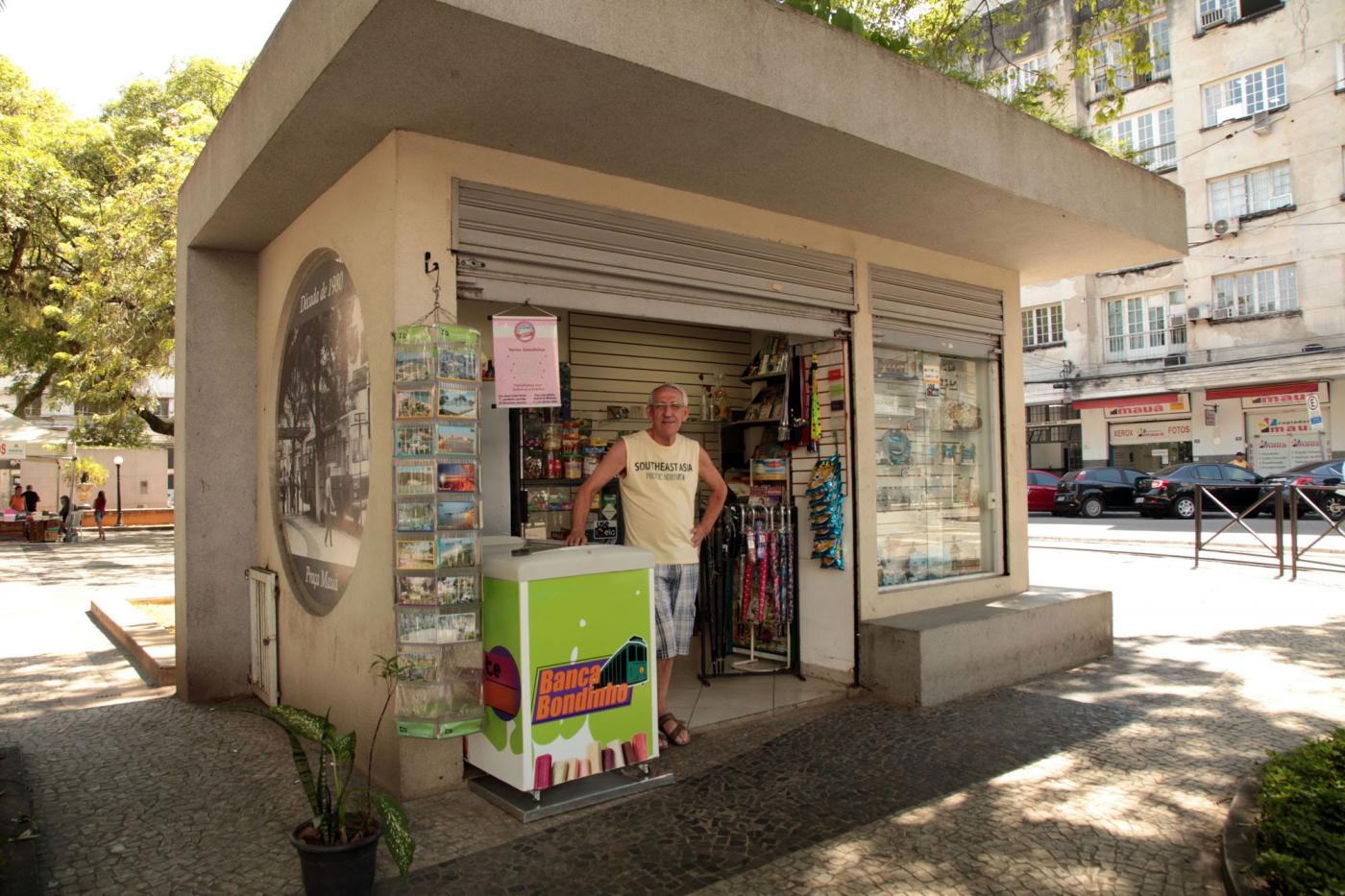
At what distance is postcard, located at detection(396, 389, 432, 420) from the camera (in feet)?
12.8

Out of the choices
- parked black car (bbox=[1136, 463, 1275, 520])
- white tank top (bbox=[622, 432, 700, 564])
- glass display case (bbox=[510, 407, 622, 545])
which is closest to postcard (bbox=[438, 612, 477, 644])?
white tank top (bbox=[622, 432, 700, 564])

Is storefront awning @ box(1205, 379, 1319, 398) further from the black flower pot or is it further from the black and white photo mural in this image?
the black flower pot

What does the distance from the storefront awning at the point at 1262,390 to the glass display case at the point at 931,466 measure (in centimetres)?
2169

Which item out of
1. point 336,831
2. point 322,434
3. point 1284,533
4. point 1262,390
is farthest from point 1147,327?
point 336,831

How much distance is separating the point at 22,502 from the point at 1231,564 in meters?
31.2

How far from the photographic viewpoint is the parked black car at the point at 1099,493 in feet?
77.6

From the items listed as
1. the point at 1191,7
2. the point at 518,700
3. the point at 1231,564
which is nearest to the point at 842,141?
the point at 518,700

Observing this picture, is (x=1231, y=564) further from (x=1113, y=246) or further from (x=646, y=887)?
(x=646, y=887)

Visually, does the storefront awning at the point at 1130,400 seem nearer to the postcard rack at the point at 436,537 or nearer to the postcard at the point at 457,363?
the postcard at the point at 457,363

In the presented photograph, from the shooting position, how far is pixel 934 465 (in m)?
7.02

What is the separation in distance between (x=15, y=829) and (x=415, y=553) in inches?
75.2

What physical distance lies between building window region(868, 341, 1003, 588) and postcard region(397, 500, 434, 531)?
3376mm

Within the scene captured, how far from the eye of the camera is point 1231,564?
472 inches

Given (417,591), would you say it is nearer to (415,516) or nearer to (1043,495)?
(415,516)
